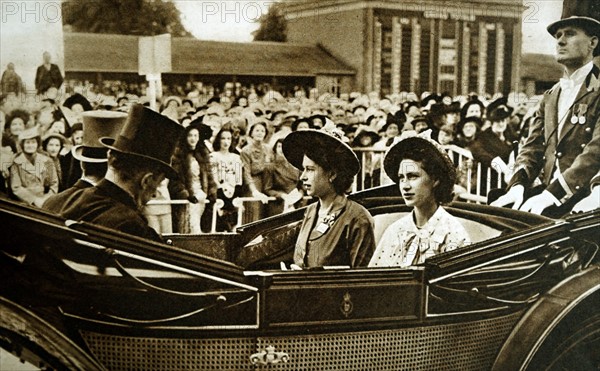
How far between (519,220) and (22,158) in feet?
9.58

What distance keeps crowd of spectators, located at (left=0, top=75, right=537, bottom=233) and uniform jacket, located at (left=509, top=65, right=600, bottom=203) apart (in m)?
0.16

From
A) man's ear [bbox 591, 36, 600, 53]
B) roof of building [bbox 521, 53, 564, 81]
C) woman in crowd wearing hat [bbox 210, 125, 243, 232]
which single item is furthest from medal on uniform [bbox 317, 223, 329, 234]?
man's ear [bbox 591, 36, 600, 53]

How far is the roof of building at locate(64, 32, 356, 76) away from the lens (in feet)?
13.5

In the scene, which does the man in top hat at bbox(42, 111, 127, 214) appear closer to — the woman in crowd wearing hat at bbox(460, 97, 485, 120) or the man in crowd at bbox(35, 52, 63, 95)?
the man in crowd at bbox(35, 52, 63, 95)

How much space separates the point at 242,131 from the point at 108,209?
845 mm

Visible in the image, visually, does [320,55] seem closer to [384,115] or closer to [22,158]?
[384,115]

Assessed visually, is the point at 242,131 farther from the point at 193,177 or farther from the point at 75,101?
the point at 75,101

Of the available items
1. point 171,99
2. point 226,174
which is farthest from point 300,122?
point 171,99

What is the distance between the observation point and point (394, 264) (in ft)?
14.6

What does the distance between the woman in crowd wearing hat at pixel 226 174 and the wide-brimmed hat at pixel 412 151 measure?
88 cm

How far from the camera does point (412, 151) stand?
4535 mm

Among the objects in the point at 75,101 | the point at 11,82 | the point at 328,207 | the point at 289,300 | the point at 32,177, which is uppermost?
the point at 11,82

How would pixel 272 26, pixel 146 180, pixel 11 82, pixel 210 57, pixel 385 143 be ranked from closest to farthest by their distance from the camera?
pixel 11 82
pixel 146 180
pixel 210 57
pixel 272 26
pixel 385 143

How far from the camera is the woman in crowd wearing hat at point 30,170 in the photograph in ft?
13.4
